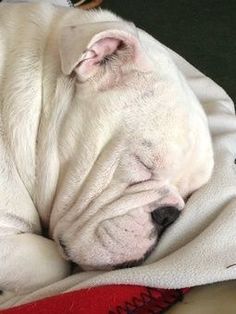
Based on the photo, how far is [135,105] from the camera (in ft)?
3.75

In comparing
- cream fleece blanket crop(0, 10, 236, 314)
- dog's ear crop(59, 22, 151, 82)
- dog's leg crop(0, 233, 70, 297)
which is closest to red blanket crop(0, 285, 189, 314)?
cream fleece blanket crop(0, 10, 236, 314)

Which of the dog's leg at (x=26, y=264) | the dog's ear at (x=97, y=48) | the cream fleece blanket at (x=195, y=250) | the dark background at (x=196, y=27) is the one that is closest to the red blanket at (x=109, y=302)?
the cream fleece blanket at (x=195, y=250)

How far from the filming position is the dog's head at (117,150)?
1131 millimetres

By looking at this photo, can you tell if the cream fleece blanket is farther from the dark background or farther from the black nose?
the dark background

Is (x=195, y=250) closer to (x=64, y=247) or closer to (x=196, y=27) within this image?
(x=64, y=247)

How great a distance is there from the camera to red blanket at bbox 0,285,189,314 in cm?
101

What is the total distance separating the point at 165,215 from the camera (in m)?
1.17

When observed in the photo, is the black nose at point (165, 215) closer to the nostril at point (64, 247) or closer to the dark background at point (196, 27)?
the nostril at point (64, 247)

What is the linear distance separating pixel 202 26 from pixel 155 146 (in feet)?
5.71

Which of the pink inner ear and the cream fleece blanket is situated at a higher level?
the pink inner ear

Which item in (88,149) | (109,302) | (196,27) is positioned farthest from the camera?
(196,27)

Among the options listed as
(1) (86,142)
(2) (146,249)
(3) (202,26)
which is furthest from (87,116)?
(3) (202,26)

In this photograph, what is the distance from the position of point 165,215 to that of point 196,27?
1.72 metres

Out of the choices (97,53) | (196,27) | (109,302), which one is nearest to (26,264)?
(109,302)
